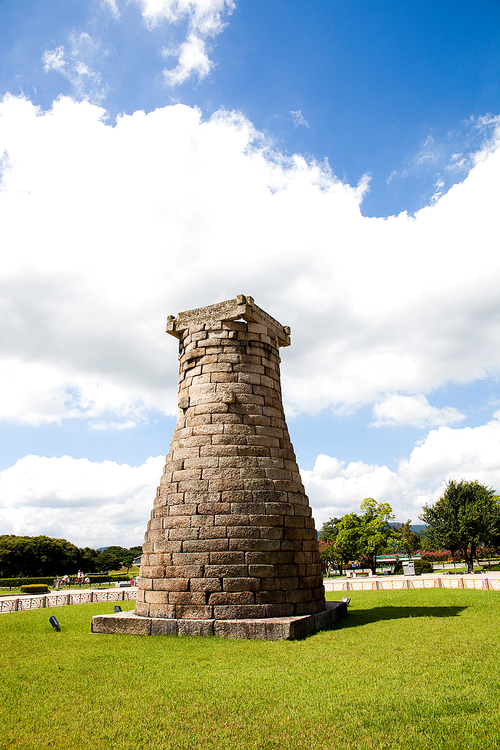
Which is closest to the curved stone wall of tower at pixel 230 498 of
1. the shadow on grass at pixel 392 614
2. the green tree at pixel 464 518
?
the shadow on grass at pixel 392 614

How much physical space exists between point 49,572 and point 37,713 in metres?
51.2

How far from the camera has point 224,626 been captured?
9023mm

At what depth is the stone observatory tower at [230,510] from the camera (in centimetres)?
946

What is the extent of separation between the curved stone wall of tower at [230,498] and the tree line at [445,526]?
28.6 metres

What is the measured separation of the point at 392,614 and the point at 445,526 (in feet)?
88.1

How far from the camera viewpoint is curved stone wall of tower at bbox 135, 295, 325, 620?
377 inches

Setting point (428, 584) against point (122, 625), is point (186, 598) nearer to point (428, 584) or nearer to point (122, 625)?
point (122, 625)

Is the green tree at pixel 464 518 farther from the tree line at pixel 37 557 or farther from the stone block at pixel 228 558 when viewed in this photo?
the tree line at pixel 37 557

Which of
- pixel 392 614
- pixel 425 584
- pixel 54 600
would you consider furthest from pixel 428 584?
pixel 54 600

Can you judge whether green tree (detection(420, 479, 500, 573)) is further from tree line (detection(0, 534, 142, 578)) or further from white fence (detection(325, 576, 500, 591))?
tree line (detection(0, 534, 142, 578))

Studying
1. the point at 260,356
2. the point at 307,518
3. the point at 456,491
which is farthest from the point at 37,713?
the point at 456,491

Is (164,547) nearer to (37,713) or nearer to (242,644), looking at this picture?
(242,644)

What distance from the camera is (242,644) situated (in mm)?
8414

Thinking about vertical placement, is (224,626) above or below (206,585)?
below
